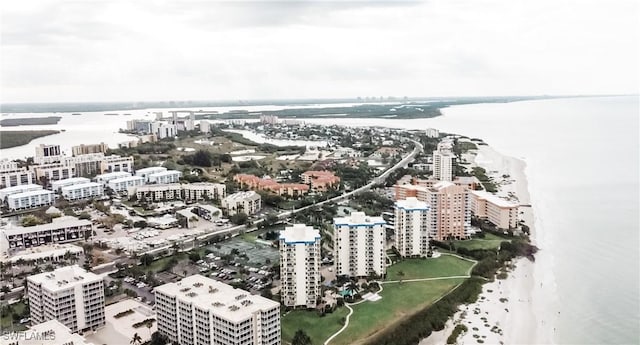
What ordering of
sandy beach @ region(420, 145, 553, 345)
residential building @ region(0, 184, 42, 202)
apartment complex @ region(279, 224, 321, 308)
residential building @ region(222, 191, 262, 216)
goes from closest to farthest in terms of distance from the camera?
sandy beach @ region(420, 145, 553, 345) < apartment complex @ region(279, 224, 321, 308) < residential building @ region(222, 191, 262, 216) < residential building @ region(0, 184, 42, 202)

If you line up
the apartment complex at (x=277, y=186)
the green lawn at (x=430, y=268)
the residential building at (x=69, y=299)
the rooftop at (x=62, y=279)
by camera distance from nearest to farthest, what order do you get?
Result: the residential building at (x=69, y=299) → the rooftop at (x=62, y=279) → the green lawn at (x=430, y=268) → the apartment complex at (x=277, y=186)

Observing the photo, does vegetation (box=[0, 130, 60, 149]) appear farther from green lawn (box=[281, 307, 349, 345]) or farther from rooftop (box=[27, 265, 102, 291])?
green lawn (box=[281, 307, 349, 345])

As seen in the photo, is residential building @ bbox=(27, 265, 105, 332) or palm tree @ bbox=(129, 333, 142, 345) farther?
residential building @ bbox=(27, 265, 105, 332)

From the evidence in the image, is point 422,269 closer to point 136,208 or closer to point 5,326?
point 5,326

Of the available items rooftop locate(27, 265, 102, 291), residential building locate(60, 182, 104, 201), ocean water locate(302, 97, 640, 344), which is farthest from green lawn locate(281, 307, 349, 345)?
residential building locate(60, 182, 104, 201)

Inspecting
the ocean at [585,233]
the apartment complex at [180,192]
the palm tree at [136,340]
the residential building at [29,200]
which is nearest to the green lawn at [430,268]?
the ocean at [585,233]

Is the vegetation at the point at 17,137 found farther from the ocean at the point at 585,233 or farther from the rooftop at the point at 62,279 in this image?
the rooftop at the point at 62,279
